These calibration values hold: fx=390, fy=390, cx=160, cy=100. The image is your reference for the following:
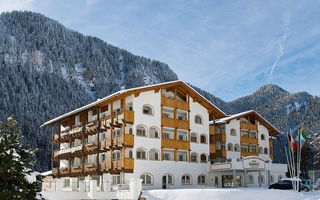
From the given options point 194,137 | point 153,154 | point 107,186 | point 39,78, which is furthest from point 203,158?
point 39,78

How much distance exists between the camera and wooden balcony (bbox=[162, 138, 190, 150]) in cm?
4777

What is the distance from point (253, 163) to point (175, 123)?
10850 mm

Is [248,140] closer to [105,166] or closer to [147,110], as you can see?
[147,110]

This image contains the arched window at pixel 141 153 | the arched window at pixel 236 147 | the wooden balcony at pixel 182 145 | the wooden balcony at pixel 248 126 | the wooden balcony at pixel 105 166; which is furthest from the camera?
the wooden balcony at pixel 248 126

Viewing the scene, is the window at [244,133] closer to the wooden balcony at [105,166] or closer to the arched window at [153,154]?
the arched window at [153,154]

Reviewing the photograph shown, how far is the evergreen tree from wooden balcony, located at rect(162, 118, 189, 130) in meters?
29.4

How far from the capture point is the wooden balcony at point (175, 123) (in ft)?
159

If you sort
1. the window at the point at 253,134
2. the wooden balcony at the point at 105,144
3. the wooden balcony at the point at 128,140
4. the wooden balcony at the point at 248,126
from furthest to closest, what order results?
the window at the point at 253,134
the wooden balcony at the point at 248,126
the wooden balcony at the point at 105,144
the wooden balcony at the point at 128,140

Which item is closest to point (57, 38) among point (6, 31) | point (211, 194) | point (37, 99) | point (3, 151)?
point (6, 31)

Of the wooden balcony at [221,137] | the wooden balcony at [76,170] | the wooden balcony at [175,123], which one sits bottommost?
the wooden balcony at [76,170]

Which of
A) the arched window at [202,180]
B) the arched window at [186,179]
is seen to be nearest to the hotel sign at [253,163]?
the arched window at [202,180]

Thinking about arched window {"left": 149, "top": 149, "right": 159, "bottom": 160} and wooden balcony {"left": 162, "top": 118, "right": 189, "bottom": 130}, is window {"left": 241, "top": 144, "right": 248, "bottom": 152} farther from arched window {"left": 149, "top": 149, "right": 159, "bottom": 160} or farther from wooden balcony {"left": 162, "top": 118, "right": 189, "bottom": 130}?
arched window {"left": 149, "top": 149, "right": 159, "bottom": 160}

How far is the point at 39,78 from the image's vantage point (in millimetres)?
163000

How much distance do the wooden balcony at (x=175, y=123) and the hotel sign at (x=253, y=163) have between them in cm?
869
